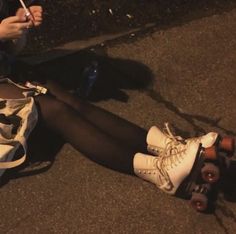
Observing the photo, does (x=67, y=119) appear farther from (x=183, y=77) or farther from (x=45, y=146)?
(x=183, y=77)

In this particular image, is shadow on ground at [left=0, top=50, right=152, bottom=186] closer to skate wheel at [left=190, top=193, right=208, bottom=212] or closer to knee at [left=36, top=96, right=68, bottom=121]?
knee at [left=36, top=96, right=68, bottom=121]

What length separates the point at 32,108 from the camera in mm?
2230

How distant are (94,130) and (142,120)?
1.49 ft

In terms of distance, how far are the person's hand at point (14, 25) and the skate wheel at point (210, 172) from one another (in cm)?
90

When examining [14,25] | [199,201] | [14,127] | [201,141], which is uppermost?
[14,25]

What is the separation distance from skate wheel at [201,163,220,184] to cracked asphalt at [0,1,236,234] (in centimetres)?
25

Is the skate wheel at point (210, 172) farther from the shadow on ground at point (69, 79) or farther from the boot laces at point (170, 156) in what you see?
the shadow on ground at point (69, 79)

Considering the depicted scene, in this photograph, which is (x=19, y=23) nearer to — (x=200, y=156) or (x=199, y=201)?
(x=200, y=156)

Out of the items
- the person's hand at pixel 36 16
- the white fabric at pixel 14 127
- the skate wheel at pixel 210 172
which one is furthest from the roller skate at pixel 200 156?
the person's hand at pixel 36 16

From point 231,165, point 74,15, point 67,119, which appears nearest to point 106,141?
point 67,119

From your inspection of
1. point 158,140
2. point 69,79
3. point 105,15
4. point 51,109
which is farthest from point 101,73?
point 158,140

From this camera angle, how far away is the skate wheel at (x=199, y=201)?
2107 mm

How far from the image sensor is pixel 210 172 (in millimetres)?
2012

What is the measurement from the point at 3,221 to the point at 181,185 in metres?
0.76
